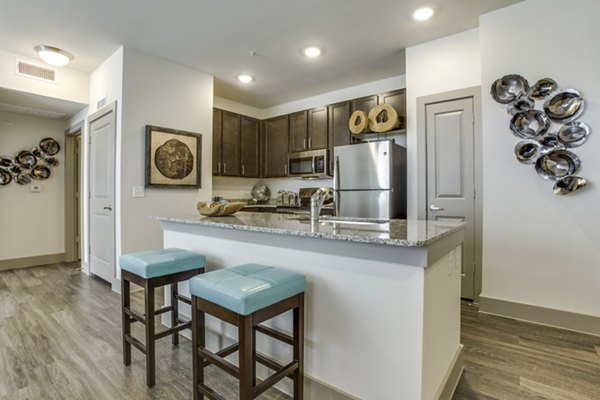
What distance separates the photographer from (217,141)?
4.74m

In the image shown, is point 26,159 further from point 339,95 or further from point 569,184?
point 569,184

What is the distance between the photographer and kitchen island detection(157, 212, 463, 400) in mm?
1284

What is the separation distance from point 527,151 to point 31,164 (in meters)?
6.34

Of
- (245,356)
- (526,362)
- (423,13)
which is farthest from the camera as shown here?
(423,13)

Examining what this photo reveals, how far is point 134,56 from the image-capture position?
3.48 meters

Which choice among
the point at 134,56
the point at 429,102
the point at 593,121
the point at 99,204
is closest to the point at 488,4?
the point at 429,102

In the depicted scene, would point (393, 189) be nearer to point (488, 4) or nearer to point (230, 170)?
point (488, 4)

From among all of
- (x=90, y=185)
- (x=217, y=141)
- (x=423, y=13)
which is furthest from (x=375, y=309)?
(x=90, y=185)

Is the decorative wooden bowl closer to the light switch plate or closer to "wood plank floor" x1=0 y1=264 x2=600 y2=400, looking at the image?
"wood plank floor" x1=0 y1=264 x2=600 y2=400

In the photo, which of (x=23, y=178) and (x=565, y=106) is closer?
(x=565, y=106)

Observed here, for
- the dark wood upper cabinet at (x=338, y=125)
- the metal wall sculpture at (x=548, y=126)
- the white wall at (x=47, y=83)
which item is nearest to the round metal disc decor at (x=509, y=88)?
the metal wall sculpture at (x=548, y=126)

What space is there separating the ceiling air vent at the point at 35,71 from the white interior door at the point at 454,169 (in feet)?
15.2

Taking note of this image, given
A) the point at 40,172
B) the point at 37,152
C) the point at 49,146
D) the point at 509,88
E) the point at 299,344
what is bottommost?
the point at 299,344

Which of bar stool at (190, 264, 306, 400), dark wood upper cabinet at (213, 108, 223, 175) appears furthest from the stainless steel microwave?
bar stool at (190, 264, 306, 400)
